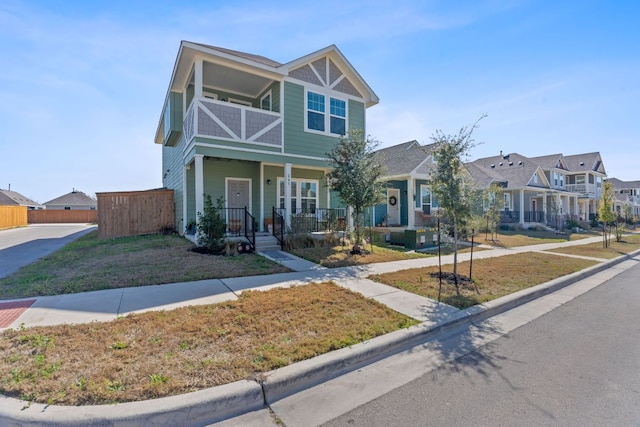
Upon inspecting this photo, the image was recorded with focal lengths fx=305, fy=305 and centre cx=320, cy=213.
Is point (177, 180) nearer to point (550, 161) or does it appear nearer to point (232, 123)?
point (232, 123)

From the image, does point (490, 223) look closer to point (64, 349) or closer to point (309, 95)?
point (309, 95)

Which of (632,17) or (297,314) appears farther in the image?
(632,17)

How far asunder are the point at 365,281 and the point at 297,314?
273 cm

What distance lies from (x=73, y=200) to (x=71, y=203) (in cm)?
98

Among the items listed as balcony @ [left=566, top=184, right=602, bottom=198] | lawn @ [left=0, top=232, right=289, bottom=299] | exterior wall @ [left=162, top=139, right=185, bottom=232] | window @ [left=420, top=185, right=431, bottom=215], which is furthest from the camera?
balcony @ [left=566, top=184, right=602, bottom=198]

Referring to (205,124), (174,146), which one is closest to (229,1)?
(205,124)

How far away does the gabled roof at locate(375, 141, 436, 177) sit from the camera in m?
17.1

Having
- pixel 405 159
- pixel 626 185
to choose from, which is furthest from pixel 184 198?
pixel 626 185

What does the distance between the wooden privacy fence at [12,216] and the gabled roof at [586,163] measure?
59.0 m

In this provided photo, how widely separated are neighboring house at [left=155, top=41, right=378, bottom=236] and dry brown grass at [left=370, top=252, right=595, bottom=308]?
5960 mm

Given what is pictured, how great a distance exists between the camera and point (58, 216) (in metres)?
36.9

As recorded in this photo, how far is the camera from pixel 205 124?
10.2 meters

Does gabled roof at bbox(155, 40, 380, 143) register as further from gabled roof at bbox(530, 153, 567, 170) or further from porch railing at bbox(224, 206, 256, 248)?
gabled roof at bbox(530, 153, 567, 170)

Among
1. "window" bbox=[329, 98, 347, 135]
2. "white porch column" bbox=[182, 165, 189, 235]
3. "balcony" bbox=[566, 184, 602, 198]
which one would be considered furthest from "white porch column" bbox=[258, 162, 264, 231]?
"balcony" bbox=[566, 184, 602, 198]
